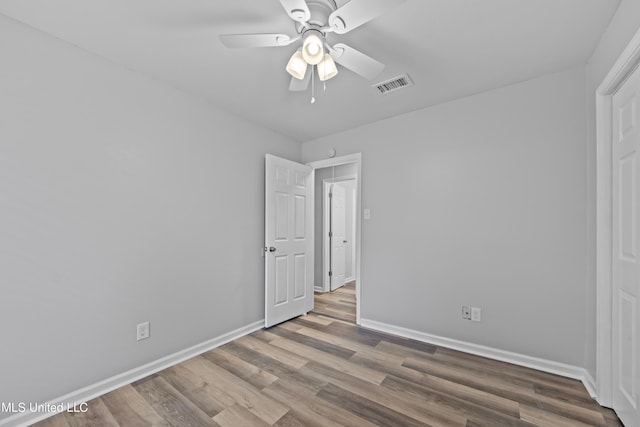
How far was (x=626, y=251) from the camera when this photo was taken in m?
1.62

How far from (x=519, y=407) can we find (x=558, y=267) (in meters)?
1.13

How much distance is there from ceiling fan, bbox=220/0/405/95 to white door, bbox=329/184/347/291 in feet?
11.4

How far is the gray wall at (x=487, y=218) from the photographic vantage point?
217 cm

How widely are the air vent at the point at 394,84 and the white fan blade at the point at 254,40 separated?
1.16m

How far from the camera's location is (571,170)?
7.09ft

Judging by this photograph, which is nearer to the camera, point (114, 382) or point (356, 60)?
point (356, 60)

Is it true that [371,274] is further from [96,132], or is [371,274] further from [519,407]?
[96,132]

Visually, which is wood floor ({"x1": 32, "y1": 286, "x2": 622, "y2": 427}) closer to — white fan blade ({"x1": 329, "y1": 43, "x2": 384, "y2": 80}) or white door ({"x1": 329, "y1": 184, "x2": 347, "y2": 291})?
white fan blade ({"x1": 329, "y1": 43, "x2": 384, "y2": 80})

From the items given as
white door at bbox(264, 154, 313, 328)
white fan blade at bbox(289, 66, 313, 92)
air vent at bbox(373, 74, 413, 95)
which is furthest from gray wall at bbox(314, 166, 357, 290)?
white fan blade at bbox(289, 66, 313, 92)

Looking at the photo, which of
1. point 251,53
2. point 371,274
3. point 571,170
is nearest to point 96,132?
point 251,53

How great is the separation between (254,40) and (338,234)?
4.09 meters

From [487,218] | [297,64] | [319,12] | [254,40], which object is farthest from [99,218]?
[487,218]

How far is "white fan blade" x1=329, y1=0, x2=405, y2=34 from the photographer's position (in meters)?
1.20

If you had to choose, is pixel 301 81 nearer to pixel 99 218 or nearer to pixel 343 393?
pixel 99 218
